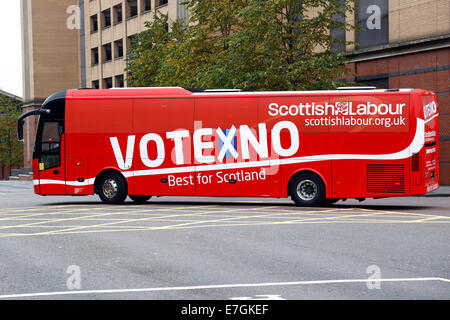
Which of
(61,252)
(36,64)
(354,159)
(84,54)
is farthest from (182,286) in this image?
(36,64)

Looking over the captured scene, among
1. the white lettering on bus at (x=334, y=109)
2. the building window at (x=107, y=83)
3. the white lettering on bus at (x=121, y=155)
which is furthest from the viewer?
the building window at (x=107, y=83)

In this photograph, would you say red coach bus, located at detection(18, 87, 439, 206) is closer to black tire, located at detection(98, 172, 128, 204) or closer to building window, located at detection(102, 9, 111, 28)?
black tire, located at detection(98, 172, 128, 204)

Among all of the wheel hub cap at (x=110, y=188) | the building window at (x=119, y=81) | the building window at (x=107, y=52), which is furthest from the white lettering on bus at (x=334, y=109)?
the building window at (x=107, y=52)

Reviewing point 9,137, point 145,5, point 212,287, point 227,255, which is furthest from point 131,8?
point 212,287

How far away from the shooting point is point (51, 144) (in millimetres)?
20578

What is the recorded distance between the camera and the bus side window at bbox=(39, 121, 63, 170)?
2047 cm

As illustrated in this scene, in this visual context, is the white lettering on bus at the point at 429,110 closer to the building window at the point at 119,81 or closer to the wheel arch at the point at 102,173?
the wheel arch at the point at 102,173

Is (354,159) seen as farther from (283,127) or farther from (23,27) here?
(23,27)

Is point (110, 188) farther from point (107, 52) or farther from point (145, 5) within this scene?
point (107, 52)

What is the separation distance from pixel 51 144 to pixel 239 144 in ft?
19.3

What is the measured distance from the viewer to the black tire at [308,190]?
60.0 ft

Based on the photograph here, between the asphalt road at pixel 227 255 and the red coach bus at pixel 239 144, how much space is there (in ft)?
4.89

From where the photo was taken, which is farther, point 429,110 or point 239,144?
point 239,144

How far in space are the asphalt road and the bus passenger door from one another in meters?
3.41
